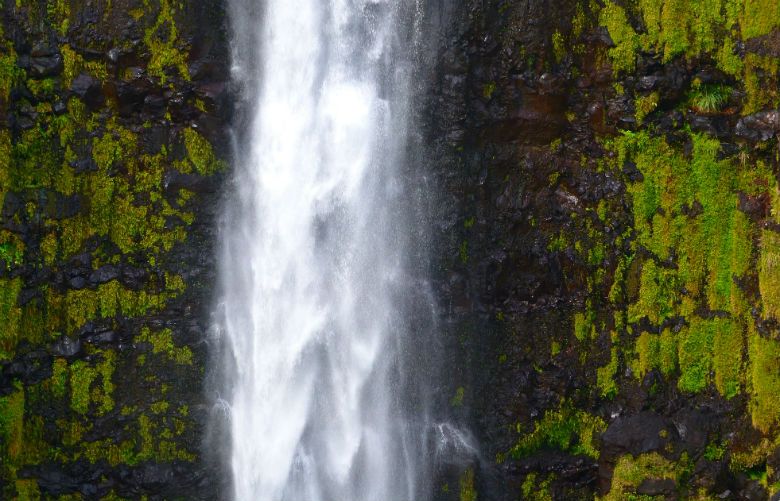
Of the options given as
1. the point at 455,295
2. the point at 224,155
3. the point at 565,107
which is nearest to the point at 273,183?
the point at 224,155

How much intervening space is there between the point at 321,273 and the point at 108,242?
10.6 feet

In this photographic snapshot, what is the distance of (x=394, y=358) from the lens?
12500 mm

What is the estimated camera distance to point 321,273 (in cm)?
1229

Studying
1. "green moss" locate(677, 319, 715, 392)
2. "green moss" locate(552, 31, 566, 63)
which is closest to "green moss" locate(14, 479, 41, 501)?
"green moss" locate(677, 319, 715, 392)

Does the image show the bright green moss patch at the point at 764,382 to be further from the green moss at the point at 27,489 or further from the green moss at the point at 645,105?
the green moss at the point at 27,489

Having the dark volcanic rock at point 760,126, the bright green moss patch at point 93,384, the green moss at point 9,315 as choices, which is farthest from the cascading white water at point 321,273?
the dark volcanic rock at point 760,126

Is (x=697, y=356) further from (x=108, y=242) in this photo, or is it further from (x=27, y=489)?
(x=27, y=489)

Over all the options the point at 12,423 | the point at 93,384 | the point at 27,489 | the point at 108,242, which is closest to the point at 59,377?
the point at 93,384

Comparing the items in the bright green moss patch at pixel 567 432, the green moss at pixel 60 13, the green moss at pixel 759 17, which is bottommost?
the bright green moss patch at pixel 567 432

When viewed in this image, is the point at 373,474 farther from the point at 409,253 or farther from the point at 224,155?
the point at 224,155

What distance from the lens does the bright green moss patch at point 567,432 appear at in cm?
1205

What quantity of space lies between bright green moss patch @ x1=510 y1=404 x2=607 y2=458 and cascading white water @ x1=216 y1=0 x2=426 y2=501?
186 centimetres

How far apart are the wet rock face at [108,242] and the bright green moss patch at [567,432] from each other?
506 cm

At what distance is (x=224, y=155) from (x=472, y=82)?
3.95 meters
